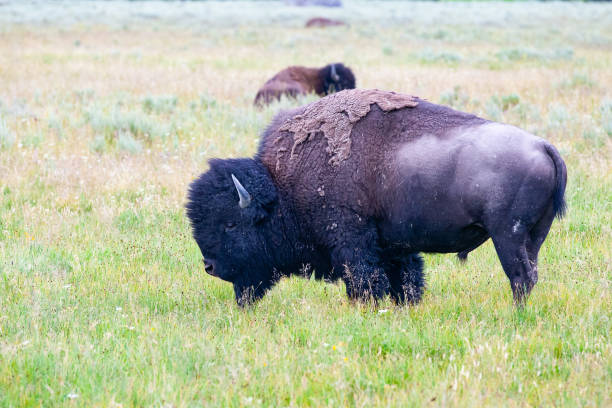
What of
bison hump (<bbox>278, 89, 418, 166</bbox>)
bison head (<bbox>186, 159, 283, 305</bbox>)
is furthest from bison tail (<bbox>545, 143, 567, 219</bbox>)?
bison head (<bbox>186, 159, 283, 305</bbox>)

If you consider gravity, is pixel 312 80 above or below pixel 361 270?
below

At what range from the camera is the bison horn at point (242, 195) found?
4922 mm

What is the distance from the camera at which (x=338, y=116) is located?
5184mm

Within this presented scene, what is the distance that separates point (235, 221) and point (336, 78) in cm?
937

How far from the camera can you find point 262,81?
53.2 ft

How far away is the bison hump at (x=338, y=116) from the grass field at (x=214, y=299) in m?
1.20

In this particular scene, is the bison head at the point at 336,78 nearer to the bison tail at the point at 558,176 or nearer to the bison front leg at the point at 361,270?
the bison front leg at the point at 361,270

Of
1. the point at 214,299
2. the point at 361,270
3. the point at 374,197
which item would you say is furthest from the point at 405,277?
the point at 214,299

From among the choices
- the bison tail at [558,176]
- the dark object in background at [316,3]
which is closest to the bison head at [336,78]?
the bison tail at [558,176]

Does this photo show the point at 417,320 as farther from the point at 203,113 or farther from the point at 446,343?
the point at 203,113

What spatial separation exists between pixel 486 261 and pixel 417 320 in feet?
5.53

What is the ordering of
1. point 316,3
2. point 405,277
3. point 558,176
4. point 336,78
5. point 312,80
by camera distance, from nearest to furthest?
1. point 558,176
2. point 405,277
3. point 336,78
4. point 312,80
5. point 316,3

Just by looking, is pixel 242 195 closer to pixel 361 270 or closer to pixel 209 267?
pixel 209 267

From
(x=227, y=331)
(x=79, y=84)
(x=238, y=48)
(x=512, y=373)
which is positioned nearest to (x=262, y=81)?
(x=79, y=84)
